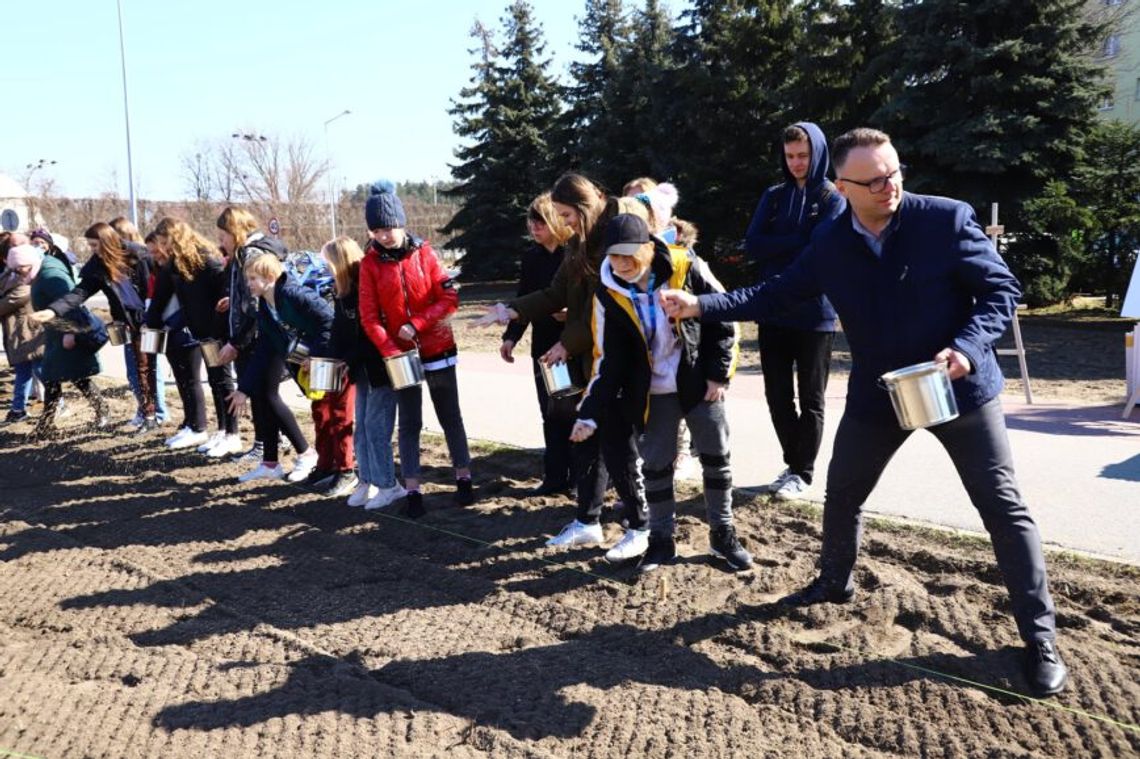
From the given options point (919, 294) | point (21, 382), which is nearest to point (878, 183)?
point (919, 294)

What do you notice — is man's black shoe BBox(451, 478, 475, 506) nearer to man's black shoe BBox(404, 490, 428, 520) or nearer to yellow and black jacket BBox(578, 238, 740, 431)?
man's black shoe BBox(404, 490, 428, 520)

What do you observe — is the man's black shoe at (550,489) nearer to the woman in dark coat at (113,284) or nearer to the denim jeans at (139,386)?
the woman in dark coat at (113,284)

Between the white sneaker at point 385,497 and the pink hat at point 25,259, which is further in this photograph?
the pink hat at point 25,259

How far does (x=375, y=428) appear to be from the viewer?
6.28 metres

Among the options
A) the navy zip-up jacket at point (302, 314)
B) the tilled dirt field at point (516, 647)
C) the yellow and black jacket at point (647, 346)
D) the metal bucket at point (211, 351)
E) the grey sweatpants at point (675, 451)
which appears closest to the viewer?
the tilled dirt field at point (516, 647)

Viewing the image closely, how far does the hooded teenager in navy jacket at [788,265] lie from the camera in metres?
5.57

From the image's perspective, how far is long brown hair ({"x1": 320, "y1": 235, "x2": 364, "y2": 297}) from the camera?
20.1ft

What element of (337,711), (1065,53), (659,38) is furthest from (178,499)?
(659,38)

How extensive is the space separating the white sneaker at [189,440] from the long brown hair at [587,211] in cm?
496

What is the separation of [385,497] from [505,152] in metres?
24.0

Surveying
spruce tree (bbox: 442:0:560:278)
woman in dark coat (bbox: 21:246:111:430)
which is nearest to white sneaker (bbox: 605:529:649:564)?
woman in dark coat (bbox: 21:246:111:430)

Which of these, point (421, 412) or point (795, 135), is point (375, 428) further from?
point (795, 135)

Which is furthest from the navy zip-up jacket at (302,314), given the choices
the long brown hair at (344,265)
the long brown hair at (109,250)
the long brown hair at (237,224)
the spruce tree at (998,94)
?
the spruce tree at (998,94)

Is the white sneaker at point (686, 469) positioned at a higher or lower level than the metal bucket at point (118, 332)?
lower
